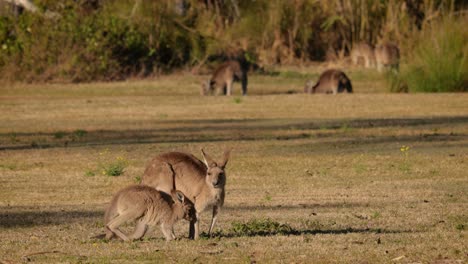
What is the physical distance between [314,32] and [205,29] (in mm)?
4113

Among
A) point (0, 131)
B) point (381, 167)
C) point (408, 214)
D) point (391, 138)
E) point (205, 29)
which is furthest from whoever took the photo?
point (205, 29)

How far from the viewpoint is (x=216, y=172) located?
35.4 feet

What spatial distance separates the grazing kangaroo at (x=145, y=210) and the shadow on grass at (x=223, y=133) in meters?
11.1

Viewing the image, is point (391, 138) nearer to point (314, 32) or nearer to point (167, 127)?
point (167, 127)

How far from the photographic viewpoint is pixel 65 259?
32.7ft

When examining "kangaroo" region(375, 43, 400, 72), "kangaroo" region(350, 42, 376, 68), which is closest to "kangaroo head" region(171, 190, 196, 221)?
"kangaroo" region(375, 43, 400, 72)

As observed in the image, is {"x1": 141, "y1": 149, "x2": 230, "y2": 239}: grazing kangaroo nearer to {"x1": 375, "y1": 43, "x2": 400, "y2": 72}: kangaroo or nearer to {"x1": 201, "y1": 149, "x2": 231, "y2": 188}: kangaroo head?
{"x1": 201, "y1": 149, "x2": 231, "y2": 188}: kangaroo head

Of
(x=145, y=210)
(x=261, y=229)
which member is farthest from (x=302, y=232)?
(x=145, y=210)

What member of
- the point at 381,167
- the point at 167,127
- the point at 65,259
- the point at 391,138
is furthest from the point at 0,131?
the point at 65,259

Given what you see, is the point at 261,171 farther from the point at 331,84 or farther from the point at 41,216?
the point at 331,84

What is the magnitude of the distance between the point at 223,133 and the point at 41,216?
1145 centimetres

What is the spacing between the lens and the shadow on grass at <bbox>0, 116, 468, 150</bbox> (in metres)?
22.7

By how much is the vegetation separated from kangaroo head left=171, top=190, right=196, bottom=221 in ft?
89.0

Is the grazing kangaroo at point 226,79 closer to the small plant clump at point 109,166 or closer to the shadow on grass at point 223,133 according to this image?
the shadow on grass at point 223,133
